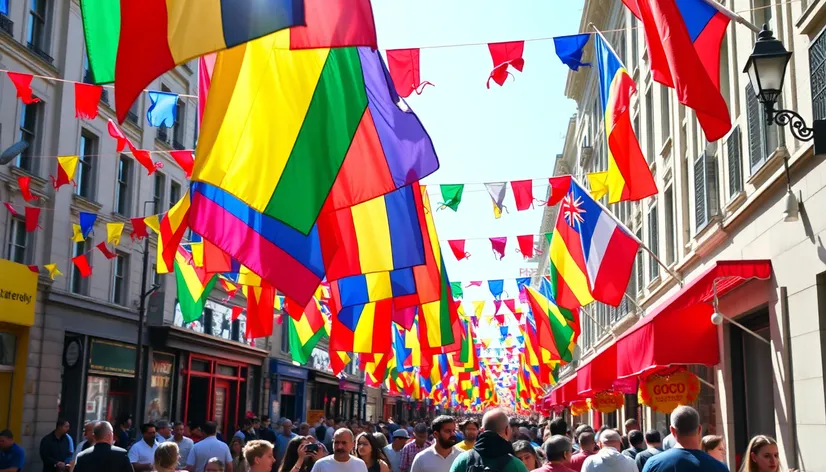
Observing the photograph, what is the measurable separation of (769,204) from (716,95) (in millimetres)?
5406

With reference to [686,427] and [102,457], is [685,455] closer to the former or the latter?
[686,427]

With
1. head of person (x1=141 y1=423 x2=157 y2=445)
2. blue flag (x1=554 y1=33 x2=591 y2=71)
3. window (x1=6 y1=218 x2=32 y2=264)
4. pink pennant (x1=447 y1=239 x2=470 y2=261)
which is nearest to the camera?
blue flag (x1=554 y1=33 x2=591 y2=71)

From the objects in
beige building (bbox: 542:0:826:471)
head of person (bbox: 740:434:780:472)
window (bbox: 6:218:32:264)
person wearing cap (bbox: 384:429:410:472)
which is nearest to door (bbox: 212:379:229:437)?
window (bbox: 6:218:32:264)

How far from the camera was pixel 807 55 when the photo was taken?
448 inches

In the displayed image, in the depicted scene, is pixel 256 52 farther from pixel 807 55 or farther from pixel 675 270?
pixel 675 270

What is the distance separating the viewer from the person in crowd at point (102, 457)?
28.2 feet

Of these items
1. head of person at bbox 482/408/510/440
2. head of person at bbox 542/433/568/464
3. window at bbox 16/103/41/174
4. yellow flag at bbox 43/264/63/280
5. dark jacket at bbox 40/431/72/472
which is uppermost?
window at bbox 16/103/41/174

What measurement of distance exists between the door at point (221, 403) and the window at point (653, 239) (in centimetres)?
1678

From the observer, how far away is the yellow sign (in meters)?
20.4

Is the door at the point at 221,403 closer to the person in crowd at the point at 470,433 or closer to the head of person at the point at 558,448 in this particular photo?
the person in crowd at the point at 470,433

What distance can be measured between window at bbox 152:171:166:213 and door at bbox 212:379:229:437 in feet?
24.6

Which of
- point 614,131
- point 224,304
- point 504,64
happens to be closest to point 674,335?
point 614,131

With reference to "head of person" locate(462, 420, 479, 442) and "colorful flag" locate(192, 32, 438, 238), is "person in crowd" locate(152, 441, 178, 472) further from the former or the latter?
"head of person" locate(462, 420, 479, 442)

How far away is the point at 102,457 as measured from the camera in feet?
28.3
